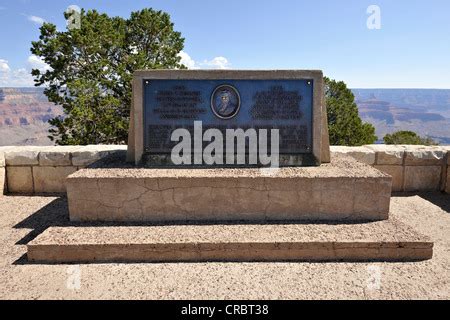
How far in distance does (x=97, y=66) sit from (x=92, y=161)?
30.1ft

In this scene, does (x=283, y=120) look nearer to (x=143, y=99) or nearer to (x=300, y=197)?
(x=300, y=197)

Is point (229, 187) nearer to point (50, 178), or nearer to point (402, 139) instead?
point (50, 178)

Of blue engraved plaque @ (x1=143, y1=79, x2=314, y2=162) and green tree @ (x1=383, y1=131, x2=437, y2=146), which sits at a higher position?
blue engraved plaque @ (x1=143, y1=79, x2=314, y2=162)

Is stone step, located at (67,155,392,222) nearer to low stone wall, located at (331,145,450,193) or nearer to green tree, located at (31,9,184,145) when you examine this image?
low stone wall, located at (331,145,450,193)

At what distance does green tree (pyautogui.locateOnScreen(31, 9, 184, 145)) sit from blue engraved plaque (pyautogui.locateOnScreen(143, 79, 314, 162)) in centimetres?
812

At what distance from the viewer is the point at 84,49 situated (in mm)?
13836

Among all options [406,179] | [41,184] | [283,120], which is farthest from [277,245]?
[41,184]

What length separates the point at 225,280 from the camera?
3.59 meters


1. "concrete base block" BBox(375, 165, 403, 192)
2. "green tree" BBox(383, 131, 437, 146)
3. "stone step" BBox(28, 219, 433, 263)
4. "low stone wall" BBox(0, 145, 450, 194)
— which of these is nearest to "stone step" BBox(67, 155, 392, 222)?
"stone step" BBox(28, 219, 433, 263)

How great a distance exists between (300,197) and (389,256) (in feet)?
4.14

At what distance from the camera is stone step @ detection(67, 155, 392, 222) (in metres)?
4.55

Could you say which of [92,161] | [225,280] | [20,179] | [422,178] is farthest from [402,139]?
[225,280]

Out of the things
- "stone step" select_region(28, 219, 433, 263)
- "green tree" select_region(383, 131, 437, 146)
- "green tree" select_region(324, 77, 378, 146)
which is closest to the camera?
"stone step" select_region(28, 219, 433, 263)
